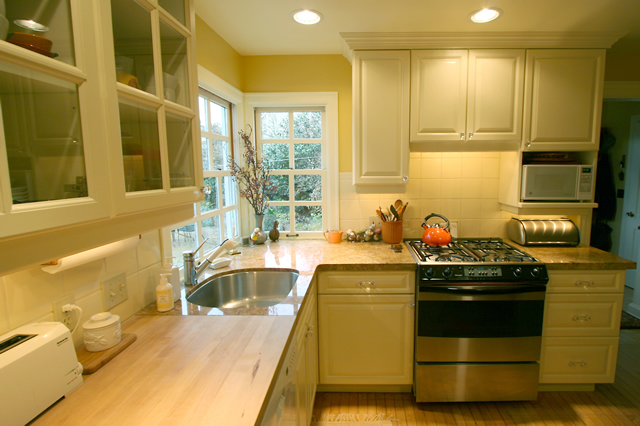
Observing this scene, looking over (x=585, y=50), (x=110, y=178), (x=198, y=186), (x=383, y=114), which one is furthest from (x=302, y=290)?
(x=585, y=50)

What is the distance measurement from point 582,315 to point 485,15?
1.90 metres

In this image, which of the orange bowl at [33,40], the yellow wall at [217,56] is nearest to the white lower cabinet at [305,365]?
the orange bowl at [33,40]

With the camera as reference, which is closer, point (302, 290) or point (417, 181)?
point (302, 290)

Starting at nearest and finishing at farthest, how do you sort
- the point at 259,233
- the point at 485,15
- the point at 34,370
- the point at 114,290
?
the point at 34,370, the point at 114,290, the point at 485,15, the point at 259,233

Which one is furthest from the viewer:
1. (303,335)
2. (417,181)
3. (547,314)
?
(417,181)

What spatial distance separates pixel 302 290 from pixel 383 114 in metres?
1.33

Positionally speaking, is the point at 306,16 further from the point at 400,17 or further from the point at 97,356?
the point at 97,356

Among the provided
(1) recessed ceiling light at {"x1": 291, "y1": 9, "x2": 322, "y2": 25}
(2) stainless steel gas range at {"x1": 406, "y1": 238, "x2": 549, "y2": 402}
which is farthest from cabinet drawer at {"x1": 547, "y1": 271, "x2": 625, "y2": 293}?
(1) recessed ceiling light at {"x1": 291, "y1": 9, "x2": 322, "y2": 25}

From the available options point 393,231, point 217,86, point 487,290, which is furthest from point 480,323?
point 217,86

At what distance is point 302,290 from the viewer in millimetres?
1611

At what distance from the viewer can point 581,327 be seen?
2.06 metres

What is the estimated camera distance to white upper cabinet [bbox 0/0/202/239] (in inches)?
24.0

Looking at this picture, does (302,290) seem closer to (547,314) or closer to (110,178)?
(110,178)

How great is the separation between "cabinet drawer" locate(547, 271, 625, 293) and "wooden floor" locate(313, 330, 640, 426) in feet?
2.36
